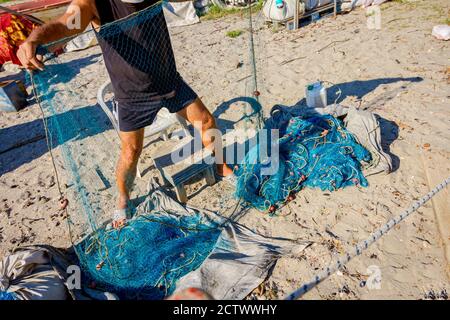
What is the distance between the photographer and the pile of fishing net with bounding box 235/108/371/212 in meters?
3.45

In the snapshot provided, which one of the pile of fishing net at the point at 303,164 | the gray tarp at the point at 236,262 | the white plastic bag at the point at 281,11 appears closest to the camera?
the gray tarp at the point at 236,262

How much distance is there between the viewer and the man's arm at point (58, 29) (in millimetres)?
2242

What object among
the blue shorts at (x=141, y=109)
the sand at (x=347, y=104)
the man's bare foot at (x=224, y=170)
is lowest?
the sand at (x=347, y=104)

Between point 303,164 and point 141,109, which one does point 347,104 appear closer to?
point 303,164

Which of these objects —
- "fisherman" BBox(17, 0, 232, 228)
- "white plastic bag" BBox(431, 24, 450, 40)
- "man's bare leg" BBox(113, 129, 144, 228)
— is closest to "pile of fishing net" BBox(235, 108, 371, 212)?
"fisherman" BBox(17, 0, 232, 228)

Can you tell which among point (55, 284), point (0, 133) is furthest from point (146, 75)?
point (0, 133)

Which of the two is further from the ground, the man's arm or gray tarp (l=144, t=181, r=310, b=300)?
the man's arm

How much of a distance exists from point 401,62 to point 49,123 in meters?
6.01

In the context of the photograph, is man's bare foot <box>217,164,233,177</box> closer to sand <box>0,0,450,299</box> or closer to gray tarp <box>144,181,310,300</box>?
sand <box>0,0,450,299</box>

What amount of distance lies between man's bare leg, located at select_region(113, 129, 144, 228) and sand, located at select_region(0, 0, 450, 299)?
57 cm

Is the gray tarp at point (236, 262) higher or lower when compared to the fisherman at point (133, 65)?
lower

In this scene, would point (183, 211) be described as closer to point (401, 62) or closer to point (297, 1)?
point (401, 62)

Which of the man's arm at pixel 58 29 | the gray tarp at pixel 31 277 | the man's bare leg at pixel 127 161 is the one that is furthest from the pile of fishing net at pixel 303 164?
the man's arm at pixel 58 29

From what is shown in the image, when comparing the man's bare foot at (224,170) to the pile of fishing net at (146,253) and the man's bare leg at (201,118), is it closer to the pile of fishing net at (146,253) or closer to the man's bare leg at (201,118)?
the man's bare leg at (201,118)
